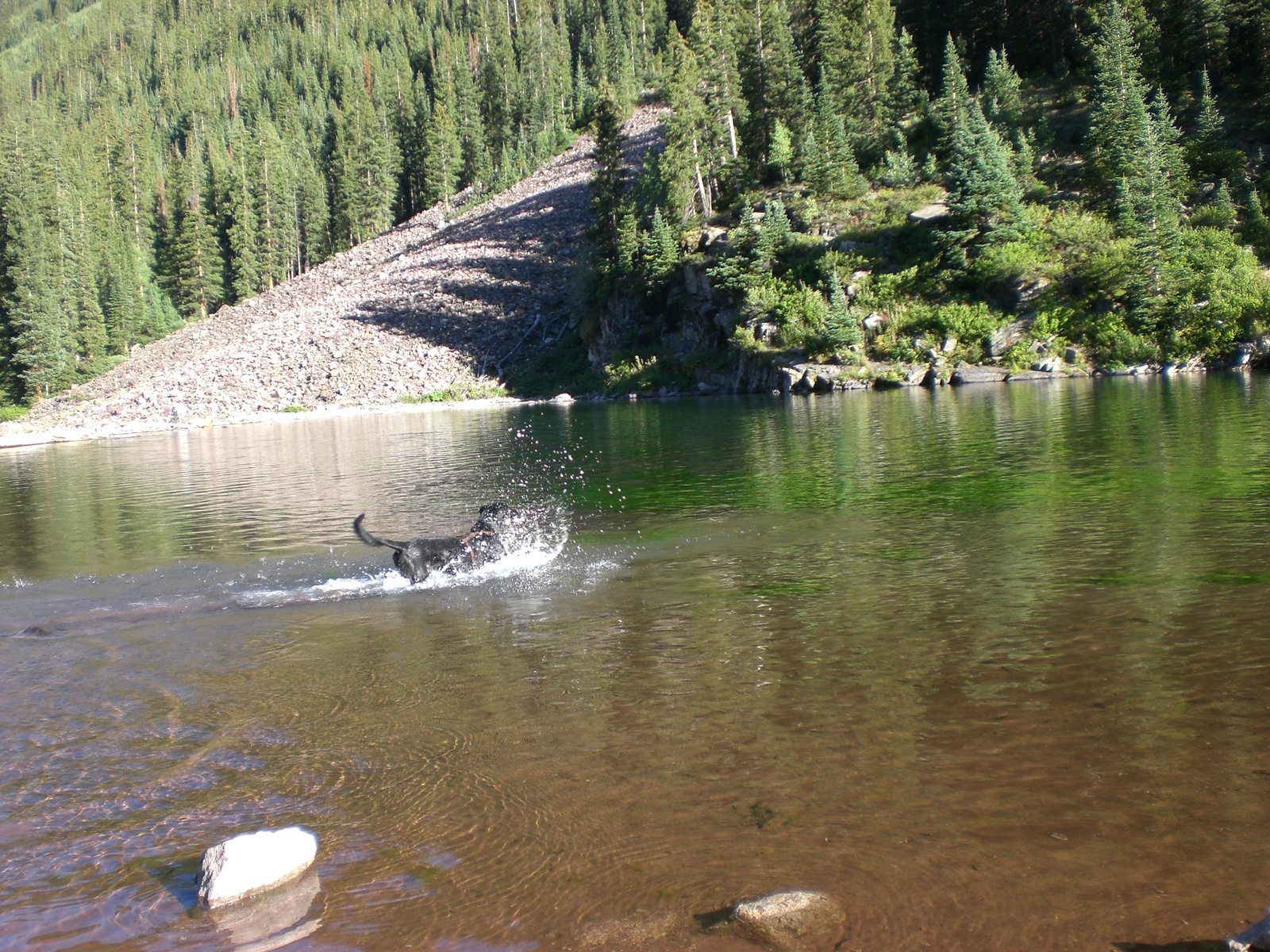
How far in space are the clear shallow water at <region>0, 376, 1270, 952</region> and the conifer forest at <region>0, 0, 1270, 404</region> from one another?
103 ft

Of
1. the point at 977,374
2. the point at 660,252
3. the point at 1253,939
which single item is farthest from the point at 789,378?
the point at 1253,939

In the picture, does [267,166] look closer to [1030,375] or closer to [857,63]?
[857,63]

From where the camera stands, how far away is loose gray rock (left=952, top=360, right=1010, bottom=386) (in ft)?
141

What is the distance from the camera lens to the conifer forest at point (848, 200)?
4503cm

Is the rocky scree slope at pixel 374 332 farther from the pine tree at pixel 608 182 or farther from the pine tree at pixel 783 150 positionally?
the pine tree at pixel 783 150

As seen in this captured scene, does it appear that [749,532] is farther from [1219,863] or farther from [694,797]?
[1219,863]

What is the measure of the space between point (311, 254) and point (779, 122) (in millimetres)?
69268

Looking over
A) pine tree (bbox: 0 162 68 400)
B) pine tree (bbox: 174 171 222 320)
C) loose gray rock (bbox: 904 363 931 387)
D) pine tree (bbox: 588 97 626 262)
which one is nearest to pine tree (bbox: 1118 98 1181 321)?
loose gray rock (bbox: 904 363 931 387)

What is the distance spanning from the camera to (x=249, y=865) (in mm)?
5031

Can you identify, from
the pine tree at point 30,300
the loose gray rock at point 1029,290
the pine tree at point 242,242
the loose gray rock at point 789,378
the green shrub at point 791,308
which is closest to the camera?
the loose gray rock at point 1029,290

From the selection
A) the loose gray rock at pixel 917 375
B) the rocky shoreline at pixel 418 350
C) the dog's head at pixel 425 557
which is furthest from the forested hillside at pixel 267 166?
the dog's head at pixel 425 557

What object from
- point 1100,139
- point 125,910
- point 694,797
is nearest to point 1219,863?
→ point 694,797

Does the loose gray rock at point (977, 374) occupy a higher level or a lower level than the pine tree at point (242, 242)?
lower

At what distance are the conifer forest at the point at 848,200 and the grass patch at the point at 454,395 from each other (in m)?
8.09
